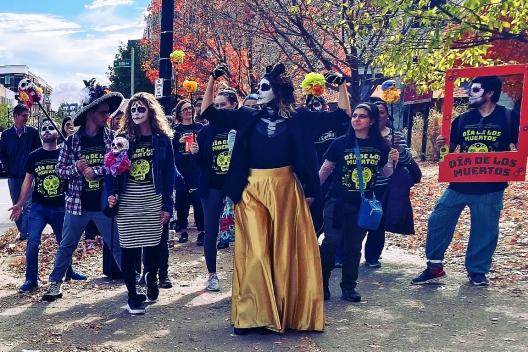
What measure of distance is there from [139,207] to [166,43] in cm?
552

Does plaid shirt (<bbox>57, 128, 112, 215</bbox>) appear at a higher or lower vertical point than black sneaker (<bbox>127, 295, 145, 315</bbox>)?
higher

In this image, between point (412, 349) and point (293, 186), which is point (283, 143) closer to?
point (293, 186)

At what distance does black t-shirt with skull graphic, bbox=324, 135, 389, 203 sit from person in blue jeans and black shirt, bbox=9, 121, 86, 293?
111 inches

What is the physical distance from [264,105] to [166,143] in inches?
42.5

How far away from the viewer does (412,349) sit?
4.71 m

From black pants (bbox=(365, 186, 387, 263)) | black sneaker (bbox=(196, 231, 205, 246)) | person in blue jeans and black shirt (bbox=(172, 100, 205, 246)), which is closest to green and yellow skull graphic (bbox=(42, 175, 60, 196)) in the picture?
person in blue jeans and black shirt (bbox=(172, 100, 205, 246))

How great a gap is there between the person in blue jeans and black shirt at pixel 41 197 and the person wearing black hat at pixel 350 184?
2.77 meters

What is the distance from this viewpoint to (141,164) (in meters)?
5.75

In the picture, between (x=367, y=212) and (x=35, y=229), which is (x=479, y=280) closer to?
(x=367, y=212)

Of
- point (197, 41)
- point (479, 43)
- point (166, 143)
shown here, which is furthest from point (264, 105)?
point (197, 41)

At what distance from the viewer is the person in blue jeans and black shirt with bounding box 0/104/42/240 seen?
9.64 metres

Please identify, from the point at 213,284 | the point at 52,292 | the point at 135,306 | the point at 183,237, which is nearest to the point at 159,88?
the point at 183,237

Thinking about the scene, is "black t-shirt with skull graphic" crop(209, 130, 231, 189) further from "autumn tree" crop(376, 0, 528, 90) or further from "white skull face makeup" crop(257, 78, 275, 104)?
"autumn tree" crop(376, 0, 528, 90)

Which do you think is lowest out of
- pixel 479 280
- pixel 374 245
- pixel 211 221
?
pixel 479 280
